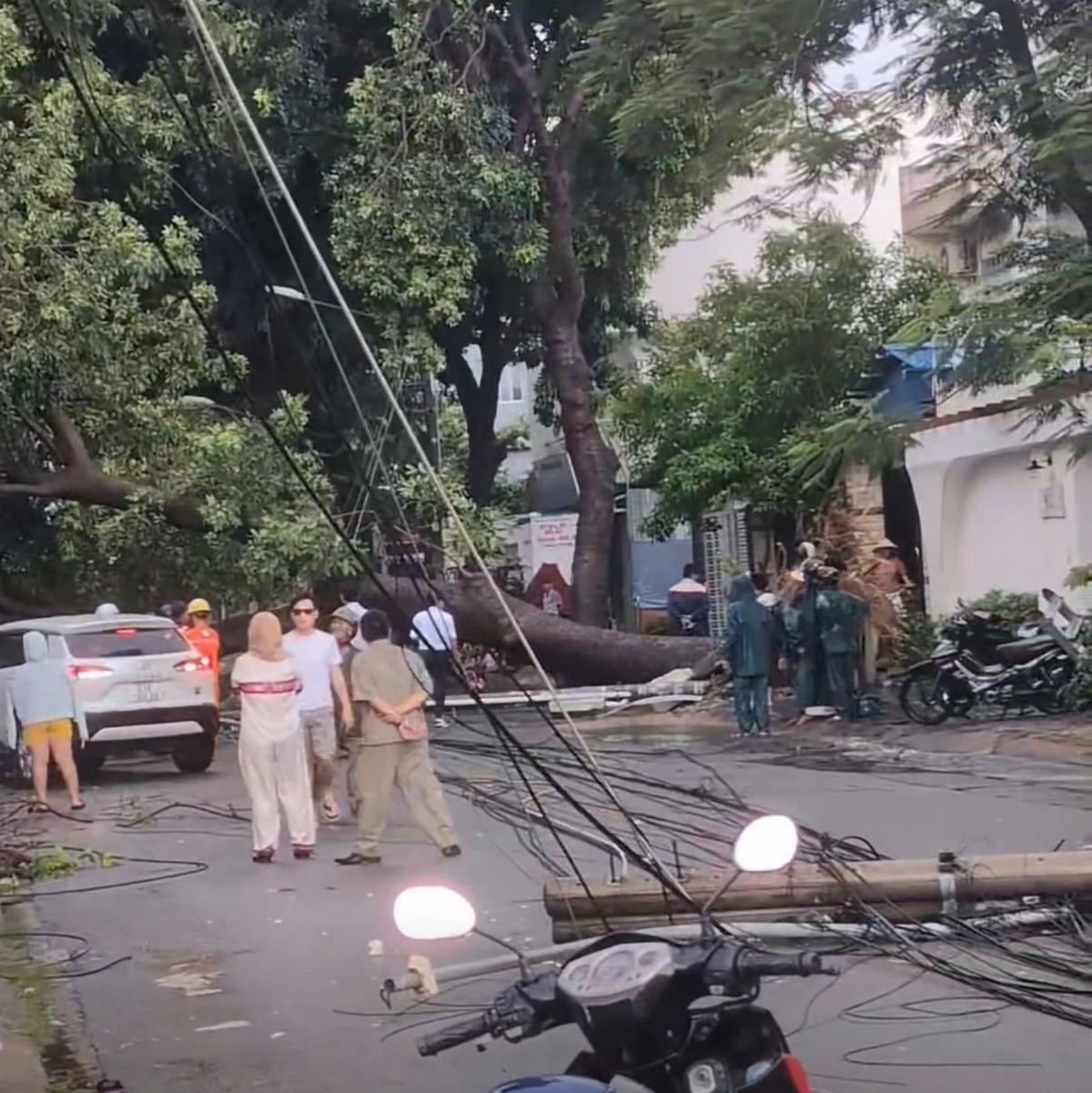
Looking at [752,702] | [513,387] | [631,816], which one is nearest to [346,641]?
[752,702]

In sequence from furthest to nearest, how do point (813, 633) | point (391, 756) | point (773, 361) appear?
point (773, 361) → point (813, 633) → point (391, 756)

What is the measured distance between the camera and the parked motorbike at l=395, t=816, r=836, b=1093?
11.5 feet

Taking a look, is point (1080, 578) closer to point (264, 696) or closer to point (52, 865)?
point (264, 696)

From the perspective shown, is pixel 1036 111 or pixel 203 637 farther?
pixel 203 637

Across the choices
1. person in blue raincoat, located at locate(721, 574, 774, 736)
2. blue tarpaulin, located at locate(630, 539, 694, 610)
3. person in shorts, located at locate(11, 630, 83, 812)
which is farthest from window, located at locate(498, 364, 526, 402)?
person in shorts, located at locate(11, 630, 83, 812)

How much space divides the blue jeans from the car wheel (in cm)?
543

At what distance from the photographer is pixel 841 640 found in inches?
748

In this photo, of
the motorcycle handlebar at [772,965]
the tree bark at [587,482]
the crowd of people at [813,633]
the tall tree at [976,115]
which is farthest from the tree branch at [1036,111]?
the tree bark at [587,482]

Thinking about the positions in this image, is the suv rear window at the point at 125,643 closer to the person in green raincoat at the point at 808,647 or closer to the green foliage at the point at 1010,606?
the person in green raincoat at the point at 808,647

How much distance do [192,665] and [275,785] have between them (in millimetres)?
6287

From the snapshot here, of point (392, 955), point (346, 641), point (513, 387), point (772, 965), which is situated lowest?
point (392, 955)

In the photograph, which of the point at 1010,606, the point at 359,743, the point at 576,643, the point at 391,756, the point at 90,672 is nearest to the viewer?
the point at 391,756

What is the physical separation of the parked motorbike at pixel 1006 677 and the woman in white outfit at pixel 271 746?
336 inches

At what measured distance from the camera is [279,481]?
2267cm
